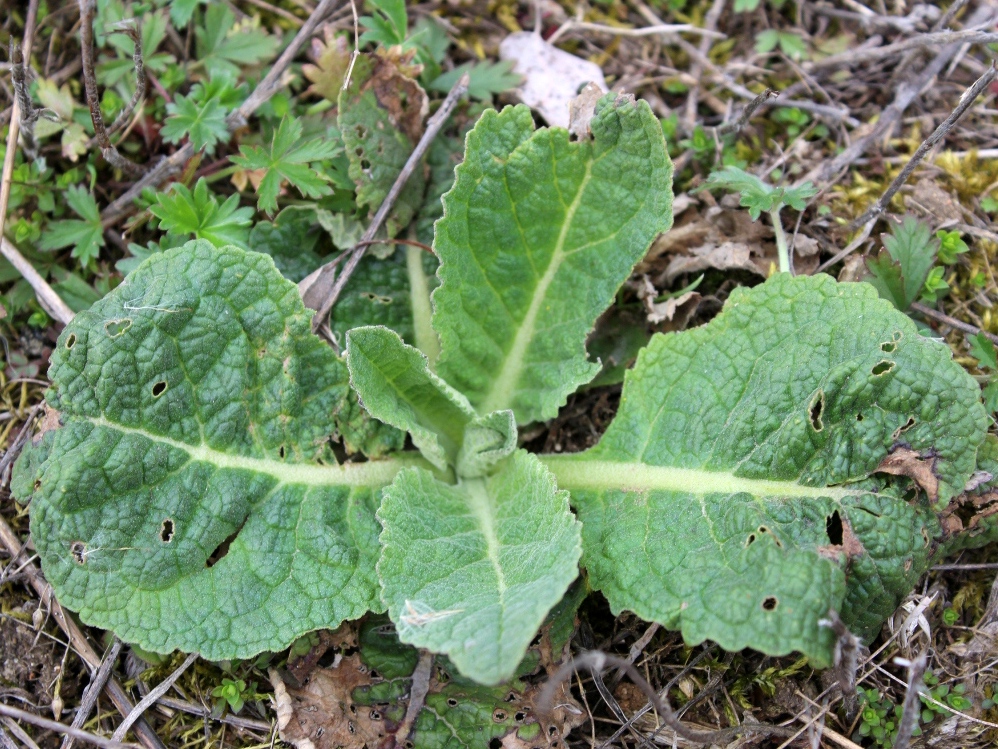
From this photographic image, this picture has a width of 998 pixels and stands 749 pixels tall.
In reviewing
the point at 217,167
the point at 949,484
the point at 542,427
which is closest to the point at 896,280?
the point at 949,484

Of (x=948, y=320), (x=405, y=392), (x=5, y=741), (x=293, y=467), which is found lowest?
(x=5, y=741)

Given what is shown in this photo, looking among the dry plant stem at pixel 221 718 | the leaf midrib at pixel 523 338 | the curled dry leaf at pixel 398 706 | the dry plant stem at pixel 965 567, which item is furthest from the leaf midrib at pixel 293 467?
the dry plant stem at pixel 965 567

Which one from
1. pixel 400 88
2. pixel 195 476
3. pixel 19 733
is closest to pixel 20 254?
pixel 195 476

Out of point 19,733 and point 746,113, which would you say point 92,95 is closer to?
point 19,733

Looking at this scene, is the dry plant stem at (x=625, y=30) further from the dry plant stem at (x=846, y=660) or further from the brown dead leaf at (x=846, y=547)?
the dry plant stem at (x=846, y=660)

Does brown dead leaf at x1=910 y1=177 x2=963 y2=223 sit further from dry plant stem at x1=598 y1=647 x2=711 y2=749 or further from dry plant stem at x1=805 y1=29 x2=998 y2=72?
dry plant stem at x1=598 y1=647 x2=711 y2=749

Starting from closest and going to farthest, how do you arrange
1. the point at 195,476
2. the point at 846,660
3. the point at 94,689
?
the point at 846,660
the point at 195,476
the point at 94,689

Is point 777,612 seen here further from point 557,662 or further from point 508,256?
point 508,256
